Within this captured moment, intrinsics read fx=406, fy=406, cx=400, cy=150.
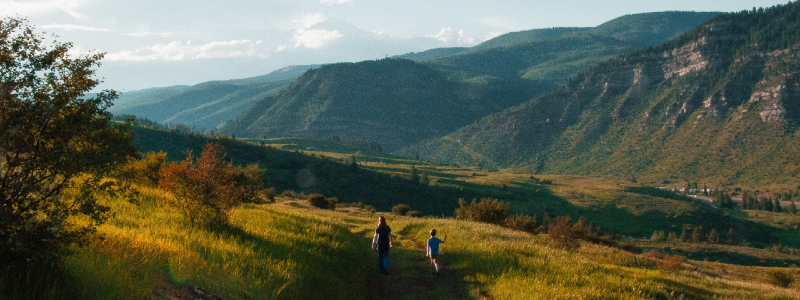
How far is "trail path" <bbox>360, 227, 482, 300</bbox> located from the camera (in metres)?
11.5

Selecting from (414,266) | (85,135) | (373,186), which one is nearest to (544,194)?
(373,186)

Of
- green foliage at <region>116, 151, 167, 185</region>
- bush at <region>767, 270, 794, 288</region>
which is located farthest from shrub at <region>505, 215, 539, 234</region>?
green foliage at <region>116, 151, 167, 185</region>

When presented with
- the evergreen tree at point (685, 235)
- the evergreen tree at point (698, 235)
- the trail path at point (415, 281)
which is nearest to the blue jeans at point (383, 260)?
the trail path at point (415, 281)

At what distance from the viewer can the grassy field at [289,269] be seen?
6.18 meters

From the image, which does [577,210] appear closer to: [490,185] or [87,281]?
[490,185]

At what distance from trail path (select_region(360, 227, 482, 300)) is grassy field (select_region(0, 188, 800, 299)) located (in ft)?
0.11

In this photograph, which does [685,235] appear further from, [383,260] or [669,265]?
[383,260]

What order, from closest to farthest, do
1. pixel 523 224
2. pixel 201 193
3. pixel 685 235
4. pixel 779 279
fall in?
pixel 201 193, pixel 523 224, pixel 779 279, pixel 685 235

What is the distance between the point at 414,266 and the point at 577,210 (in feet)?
513

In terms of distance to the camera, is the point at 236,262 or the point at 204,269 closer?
the point at 204,269

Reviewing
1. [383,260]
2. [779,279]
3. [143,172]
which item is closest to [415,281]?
[383,260]

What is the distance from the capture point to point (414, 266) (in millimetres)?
14758

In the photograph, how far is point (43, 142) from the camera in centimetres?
534

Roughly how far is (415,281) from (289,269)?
4.89 meters
